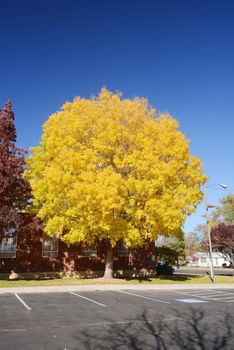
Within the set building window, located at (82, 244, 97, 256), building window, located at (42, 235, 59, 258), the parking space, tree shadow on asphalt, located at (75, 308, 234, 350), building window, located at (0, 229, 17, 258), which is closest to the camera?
tree shadow on asphalt, located at (75, 308, 234, 350)

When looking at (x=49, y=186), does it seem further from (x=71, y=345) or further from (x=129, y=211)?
(x=71, y=345)

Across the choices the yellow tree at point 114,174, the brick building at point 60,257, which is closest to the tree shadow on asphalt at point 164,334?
the yellow tree at point 114,174

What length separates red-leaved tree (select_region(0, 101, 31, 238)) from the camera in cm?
1908

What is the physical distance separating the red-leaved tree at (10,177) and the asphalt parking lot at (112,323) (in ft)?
17.3

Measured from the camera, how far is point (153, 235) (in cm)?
2080

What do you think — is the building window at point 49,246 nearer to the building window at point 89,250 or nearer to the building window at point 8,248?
the building window at point 8,248

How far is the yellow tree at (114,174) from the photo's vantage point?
1959 centimetres

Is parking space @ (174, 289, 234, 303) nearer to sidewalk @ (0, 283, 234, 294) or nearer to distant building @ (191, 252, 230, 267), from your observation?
sidewalk @ (0, 283, 234, 294)

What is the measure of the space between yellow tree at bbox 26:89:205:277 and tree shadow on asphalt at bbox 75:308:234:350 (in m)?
8.93

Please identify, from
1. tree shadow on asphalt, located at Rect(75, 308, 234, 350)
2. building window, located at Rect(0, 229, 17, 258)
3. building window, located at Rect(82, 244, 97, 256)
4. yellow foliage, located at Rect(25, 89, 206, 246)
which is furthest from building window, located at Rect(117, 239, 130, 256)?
tree shadow on asphalt, located at Rect(75, 308, 234, 350)

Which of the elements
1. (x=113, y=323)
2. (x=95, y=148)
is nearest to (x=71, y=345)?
(x=113, y=323)

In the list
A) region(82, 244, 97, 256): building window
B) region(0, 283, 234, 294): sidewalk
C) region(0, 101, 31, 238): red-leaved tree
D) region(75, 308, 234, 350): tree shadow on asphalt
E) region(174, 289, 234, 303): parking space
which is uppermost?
region(0, 101, 31, 238): red-leaved tree

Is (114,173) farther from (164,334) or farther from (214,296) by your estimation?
(164,334)

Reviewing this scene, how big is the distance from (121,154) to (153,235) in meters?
5.60
